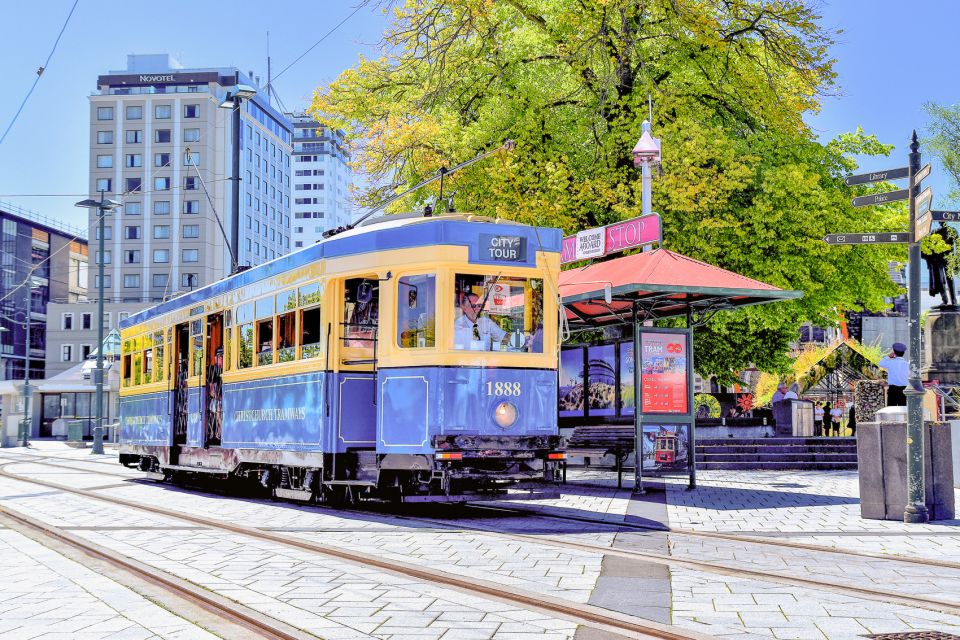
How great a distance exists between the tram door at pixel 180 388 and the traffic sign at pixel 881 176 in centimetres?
1072

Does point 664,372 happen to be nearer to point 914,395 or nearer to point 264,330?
point 914,395

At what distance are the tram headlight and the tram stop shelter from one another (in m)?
3.21

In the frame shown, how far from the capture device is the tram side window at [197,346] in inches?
666

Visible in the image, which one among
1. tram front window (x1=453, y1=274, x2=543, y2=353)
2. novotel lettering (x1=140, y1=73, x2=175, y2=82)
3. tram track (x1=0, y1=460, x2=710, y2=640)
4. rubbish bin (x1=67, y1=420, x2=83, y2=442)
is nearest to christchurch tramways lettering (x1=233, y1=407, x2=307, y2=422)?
tram track (x1=0, y1=460, x2=710, y2=640)

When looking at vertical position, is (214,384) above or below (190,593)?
above

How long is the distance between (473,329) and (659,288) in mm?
3579

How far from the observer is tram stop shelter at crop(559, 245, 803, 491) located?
591 inches

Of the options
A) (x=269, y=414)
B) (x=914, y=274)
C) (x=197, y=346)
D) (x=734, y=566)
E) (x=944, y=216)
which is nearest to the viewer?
(x=734, y=566)

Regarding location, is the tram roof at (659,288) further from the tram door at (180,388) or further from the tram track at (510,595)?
the tram track at (510,595)

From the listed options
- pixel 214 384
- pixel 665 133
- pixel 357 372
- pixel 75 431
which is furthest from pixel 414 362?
pixel 75 431

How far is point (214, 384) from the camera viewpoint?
53.9ft

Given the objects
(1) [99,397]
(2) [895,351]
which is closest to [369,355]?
(2) [895,351]

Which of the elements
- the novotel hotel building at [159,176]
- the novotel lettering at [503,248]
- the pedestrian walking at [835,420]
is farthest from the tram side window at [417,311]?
the novotel hotel building at [159,176]

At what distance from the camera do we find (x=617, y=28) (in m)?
23.0
